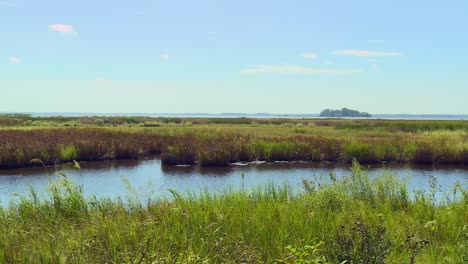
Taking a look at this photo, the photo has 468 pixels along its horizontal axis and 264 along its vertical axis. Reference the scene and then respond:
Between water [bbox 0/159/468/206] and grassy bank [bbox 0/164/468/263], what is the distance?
8.10 m

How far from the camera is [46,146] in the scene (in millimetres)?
26047

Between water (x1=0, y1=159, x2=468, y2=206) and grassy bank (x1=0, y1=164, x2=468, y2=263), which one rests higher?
grassy bank (x1=0, y1=164, x2=468, y2=263)

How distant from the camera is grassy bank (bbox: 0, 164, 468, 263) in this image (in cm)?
530

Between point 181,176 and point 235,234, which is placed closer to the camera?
point 235,234

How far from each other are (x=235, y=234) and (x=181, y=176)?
1543 cm

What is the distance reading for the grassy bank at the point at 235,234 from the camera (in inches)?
209

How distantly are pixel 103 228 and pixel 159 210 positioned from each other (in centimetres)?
157

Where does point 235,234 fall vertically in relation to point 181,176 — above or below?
above

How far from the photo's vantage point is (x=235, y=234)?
653 centimetres

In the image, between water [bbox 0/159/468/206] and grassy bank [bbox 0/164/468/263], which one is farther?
water [bbox 0/159/468/206]

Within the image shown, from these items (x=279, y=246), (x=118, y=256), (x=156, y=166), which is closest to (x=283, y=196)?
(x=279, y=246)

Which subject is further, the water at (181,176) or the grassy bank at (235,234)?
the water at (181,176)

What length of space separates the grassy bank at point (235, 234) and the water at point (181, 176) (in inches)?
319

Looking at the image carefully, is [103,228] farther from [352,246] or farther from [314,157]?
[314,157]
